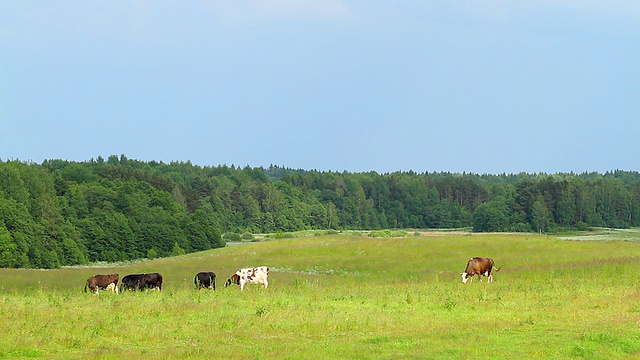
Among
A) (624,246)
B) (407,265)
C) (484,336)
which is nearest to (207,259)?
(407,265)

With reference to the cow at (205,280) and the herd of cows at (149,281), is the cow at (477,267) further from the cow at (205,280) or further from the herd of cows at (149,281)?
the cow at (205,280)

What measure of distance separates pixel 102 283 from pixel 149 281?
2.18 metres

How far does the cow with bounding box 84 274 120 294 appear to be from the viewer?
35.0m

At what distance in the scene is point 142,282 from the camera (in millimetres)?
36156

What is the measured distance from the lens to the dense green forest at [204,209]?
9619cm

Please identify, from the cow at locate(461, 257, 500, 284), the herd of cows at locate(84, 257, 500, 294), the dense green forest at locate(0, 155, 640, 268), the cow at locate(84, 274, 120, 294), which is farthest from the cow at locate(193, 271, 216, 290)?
the dense green forest at locate(0, 155, 640, 268)

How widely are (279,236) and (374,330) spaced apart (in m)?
90.7

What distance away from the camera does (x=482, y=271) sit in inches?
1558

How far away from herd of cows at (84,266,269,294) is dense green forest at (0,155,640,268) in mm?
52986

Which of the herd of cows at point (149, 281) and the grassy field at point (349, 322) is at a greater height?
the herd of cows at point (149, 281)

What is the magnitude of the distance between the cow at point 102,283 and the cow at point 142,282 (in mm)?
491

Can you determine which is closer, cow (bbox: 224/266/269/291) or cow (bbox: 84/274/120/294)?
cow (bbox: 84/274/120/294)

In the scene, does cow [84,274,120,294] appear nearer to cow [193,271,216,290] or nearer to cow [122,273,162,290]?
cow [122,273,162,290]

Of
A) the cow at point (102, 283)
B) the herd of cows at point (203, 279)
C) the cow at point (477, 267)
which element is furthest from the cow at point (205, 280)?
the cow at point (477, 267)
